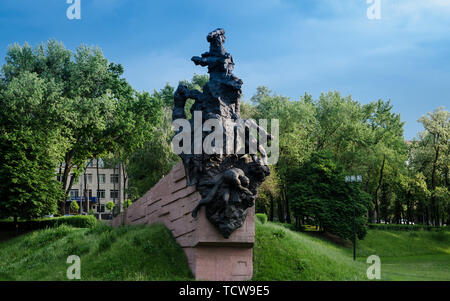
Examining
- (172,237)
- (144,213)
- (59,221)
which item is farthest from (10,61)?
(172,237)

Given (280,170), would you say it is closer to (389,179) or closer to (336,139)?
(336,139)

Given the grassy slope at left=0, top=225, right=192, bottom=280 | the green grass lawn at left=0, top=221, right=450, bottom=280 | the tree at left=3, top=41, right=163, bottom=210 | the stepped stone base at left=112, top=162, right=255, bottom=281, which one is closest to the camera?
the stepped stone base at left=112, top=162, right=255, bottom=281

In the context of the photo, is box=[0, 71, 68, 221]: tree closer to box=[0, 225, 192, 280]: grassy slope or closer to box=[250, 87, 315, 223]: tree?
box=[0, 225, 192, 280]: grassy slope

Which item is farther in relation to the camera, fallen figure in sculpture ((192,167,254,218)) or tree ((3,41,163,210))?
tree ((3,41,163,210))

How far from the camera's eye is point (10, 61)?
1120 inches

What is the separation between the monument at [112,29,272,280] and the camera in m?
12.0

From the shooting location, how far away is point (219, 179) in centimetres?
1199

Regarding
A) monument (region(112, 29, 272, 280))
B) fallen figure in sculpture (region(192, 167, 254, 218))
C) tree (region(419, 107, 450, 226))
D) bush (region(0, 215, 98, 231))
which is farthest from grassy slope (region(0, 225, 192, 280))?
tree (region(419, 107, 450, 226))

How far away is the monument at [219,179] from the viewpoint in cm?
1199

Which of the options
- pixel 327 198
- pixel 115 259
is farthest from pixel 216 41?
pixel 327 198

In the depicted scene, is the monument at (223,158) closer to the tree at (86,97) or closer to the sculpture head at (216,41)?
the sculpture head at (216,41)

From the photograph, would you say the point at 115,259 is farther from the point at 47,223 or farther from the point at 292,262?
the point at 47,223

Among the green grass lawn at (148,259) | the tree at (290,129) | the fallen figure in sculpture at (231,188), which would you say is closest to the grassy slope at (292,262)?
the green grass lawn at (148,259)

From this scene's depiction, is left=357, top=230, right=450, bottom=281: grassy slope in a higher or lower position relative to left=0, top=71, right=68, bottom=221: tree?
lower
